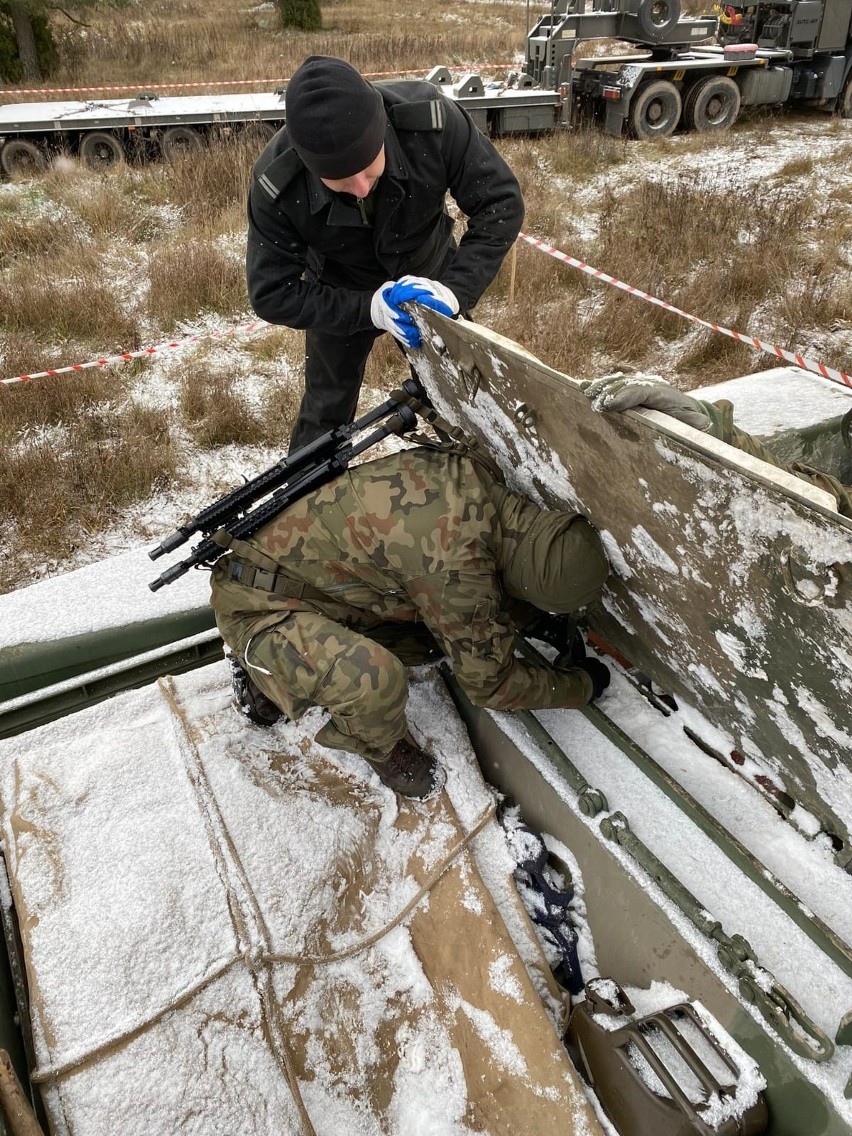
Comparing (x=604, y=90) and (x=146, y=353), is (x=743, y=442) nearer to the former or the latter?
(x=146, y=353)

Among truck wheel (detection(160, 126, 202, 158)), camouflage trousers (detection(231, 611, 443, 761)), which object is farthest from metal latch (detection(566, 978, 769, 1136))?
truck wheel (detection(160, 126, 202, 158))

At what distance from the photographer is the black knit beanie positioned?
1.91 meters

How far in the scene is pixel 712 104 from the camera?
30.8ft

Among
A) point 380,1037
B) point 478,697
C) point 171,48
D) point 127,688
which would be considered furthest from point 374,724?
point 171,48

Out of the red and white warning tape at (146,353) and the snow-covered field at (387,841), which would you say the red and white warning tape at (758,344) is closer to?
the red and white warning tape at (146,353)

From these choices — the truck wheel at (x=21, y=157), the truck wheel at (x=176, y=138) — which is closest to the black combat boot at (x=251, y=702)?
the truck wheel at (x=176, y=138)

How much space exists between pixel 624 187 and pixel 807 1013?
7787 millimetres

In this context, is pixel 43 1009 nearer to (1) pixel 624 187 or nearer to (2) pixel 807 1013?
(2) pixel 807 1013

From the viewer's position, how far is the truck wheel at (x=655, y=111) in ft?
28.9

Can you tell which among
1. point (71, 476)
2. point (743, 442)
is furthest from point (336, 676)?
point (71, 476)

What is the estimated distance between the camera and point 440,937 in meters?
1.75

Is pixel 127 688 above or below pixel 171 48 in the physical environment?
below

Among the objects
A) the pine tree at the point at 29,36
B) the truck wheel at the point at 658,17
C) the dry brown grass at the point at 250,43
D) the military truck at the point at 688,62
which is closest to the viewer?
the truck wheel at the point at 658,17

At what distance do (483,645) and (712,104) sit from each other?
33.0 feet
